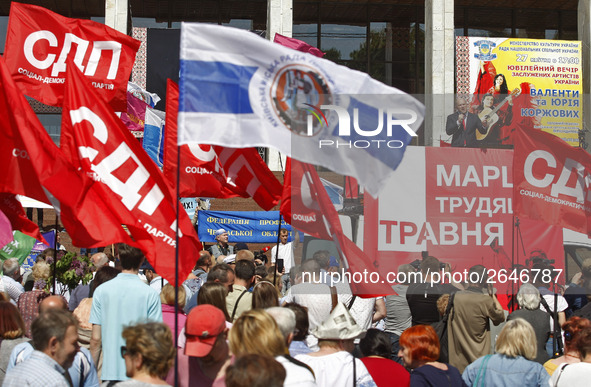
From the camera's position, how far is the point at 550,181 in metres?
8.82

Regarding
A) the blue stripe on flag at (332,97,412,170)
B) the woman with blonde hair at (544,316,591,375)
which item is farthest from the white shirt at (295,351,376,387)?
the woman with blonde hair at (544,316,591,375)

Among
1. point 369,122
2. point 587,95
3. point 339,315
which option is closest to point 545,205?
point 369,122

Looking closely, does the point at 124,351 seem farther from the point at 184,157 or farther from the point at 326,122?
the point at 184,157

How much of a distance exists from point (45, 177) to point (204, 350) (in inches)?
94.8

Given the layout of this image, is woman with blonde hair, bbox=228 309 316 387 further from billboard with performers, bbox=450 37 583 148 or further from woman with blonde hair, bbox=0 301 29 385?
billboard with performers, bbox=450 37 583 148

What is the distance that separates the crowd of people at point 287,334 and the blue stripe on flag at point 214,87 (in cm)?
136

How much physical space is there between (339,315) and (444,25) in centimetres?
2055

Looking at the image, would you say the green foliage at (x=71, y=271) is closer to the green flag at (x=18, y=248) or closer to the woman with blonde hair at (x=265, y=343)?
the green flag at (x=18, y=248)

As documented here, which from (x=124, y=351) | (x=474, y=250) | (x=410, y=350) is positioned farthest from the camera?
(x=474, y=250)

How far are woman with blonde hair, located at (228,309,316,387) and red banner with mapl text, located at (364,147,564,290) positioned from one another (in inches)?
146

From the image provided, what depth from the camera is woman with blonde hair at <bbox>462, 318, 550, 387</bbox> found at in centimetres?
620

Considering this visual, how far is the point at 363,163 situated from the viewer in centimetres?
629

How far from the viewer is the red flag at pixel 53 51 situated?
1138cm

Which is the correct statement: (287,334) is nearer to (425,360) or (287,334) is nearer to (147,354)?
(147,354)
